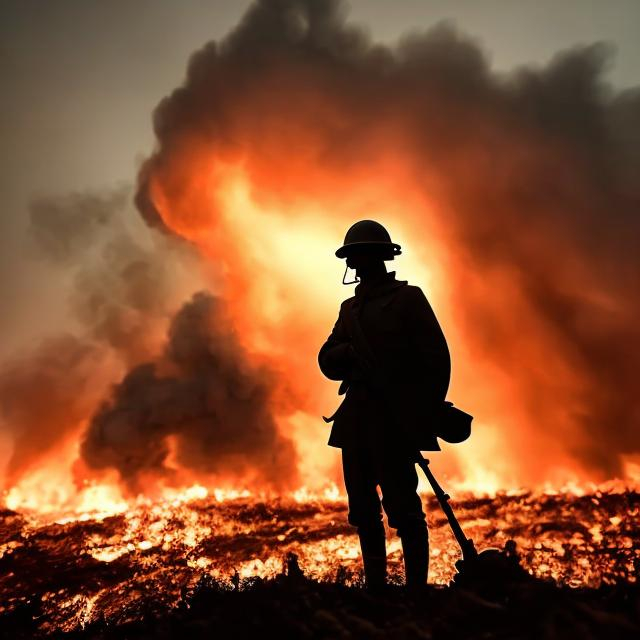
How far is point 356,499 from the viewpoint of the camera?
193 inches

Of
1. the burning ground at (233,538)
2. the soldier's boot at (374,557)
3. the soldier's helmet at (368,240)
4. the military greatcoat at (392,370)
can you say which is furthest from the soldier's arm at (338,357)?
the burning ground at (233,538)

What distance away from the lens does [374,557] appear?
4.77 metres

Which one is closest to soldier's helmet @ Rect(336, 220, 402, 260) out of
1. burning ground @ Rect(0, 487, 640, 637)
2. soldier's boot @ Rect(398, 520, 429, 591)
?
soldier's boot @ Rect(398, 520, 429, 591)

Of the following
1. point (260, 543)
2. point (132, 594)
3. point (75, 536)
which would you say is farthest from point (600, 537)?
point (75, 536)

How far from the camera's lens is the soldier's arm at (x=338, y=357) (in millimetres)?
5172

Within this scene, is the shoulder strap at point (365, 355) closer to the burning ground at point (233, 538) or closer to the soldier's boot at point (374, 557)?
the soldier's boot at point (374, 557)

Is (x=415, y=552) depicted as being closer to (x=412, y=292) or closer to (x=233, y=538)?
(x=412, y=292)

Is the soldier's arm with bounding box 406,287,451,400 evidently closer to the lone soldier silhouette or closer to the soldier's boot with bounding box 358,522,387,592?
the lone soldier silhouette

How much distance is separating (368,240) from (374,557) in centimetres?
330

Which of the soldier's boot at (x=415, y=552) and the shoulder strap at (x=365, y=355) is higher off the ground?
the shoulder strap at (x=365, y=355)

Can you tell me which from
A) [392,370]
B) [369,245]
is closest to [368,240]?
[369,245]

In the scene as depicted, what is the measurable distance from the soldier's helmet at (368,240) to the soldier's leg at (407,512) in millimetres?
2231

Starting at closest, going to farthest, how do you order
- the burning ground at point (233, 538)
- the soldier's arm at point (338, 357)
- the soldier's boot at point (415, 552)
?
1. the soldier's boot at point (415, 552)
2. the soldier's arm at point (338, 357)
3. the burning ground at point (233, 538)

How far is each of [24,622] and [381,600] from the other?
4.59 meters
